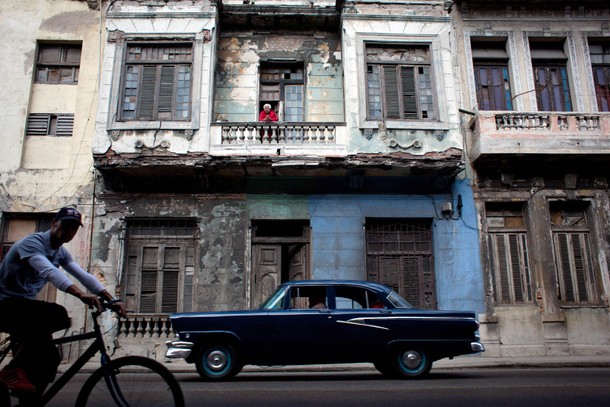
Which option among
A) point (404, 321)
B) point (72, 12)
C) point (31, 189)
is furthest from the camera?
point (72, 12)

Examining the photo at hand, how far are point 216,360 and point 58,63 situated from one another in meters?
10.3

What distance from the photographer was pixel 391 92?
1377 cm

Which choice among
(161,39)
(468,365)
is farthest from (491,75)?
(161,39)

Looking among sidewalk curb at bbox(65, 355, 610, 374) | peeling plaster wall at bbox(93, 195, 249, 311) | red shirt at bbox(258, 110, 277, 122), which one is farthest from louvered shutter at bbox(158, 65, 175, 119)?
sidewalk curb at bbox(65, 355, 610, 374)

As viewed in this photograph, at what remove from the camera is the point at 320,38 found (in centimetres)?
1480

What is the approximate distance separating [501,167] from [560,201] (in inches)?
72.4

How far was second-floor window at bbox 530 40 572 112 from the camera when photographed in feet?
47.9

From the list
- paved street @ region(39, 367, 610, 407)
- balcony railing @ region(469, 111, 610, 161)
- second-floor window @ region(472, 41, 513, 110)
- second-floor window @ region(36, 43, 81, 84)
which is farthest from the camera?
second-floor window @ region(472, 41, 513, 110)

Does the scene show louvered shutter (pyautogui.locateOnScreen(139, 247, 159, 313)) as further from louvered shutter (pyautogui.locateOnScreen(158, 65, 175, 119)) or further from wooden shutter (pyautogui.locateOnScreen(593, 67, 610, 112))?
wooden shutter (pyautogui.locateOnScreen(593, 67, 610, 112))

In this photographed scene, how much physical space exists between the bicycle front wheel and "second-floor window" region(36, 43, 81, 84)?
40.4ft

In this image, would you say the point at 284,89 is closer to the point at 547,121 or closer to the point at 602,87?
the point at 547,121

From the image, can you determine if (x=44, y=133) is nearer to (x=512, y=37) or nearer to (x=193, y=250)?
(x=193, y=250)

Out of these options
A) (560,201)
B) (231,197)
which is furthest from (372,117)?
(560,201)

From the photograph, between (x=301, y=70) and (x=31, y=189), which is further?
(x=301, y=70)
